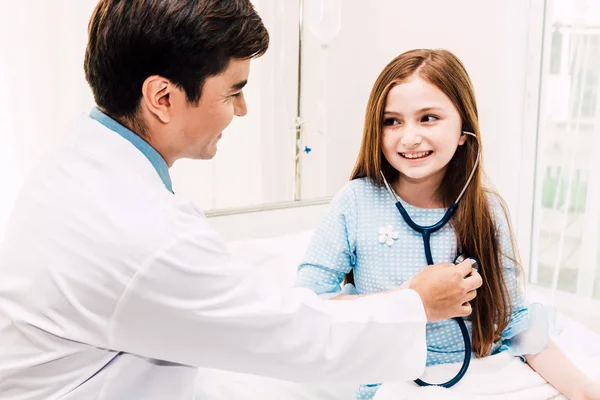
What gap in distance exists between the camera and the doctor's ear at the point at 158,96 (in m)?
1.03

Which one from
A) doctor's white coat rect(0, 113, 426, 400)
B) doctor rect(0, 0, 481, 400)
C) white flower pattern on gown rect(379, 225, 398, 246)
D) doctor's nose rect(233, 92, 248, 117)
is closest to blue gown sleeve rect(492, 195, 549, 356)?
white flower pattern on gown rect(379, 225, 398, 246)

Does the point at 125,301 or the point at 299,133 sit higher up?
the point at 299,133

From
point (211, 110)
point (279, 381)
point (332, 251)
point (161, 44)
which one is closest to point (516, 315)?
point (332, 251)

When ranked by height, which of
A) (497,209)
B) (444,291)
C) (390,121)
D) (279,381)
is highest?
(390,121)

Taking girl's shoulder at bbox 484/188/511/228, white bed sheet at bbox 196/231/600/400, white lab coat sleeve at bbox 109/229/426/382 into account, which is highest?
girl's shoulder at bbox 484/188/511/228

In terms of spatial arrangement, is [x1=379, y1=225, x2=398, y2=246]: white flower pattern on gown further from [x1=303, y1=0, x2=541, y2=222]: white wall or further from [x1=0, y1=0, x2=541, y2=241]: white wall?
[x1=303, y1=0, x2=541, y2=222]: white wall

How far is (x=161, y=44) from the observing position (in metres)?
1.00

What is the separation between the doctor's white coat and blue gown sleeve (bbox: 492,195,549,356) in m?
0.50

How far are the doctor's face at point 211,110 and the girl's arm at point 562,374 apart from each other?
0.87 metres

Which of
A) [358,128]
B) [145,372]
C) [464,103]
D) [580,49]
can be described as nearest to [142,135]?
[145,372]

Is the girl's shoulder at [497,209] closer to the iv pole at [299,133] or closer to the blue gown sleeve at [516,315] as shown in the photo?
the blue gown sleeve at [516,315]

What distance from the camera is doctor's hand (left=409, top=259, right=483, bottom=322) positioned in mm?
1166

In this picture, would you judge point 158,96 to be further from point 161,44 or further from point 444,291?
point 444,291

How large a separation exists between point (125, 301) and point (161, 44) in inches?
16.2
